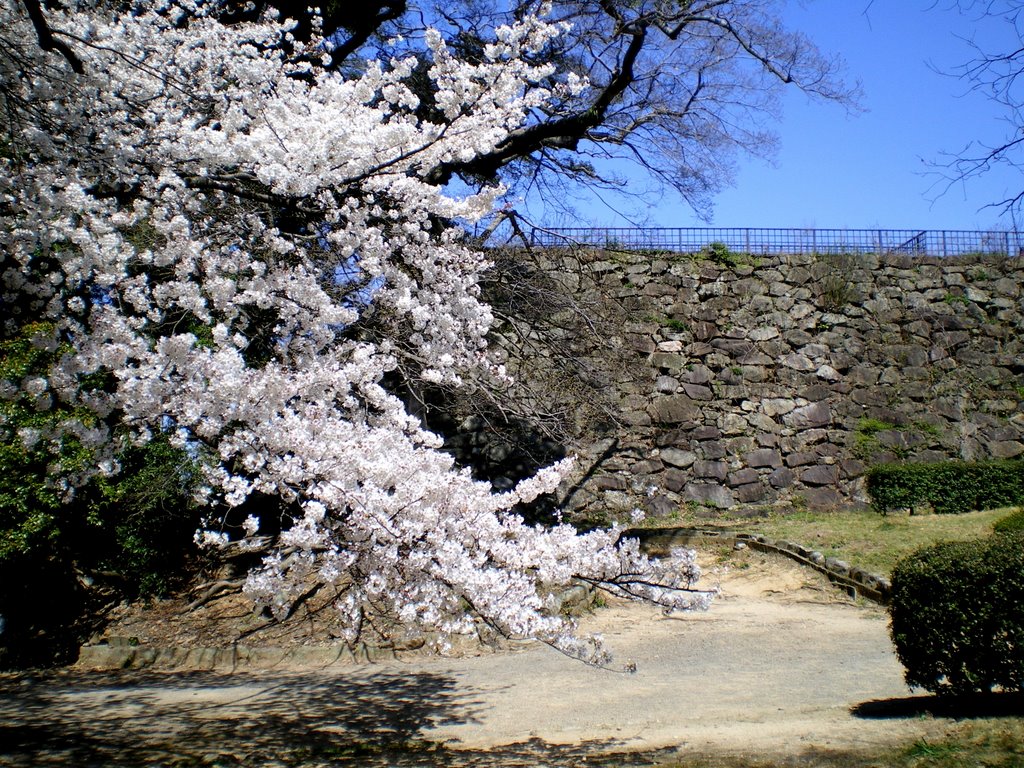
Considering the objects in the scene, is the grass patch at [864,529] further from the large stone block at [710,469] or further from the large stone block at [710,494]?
the large stone block at [710,469]

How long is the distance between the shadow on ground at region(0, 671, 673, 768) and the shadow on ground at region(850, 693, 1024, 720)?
1.47m

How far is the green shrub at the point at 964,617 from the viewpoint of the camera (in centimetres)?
Result: 439

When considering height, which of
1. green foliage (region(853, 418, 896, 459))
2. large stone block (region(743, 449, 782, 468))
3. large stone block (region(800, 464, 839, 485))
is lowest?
Answer: large stone block (region(800, 464, 839, 485))

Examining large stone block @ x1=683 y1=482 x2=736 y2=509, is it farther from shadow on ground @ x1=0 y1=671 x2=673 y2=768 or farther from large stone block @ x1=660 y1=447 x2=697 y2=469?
shadow on ground @ x1=0 y1=671 x2=673 y2=768

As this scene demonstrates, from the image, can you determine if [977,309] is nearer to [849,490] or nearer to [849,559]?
[849,490]

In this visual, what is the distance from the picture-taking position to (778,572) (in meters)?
9.77

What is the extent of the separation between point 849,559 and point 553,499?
451 centimetres

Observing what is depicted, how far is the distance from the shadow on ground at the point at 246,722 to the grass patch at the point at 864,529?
18.5ft

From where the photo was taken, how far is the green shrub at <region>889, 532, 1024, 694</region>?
4391mm

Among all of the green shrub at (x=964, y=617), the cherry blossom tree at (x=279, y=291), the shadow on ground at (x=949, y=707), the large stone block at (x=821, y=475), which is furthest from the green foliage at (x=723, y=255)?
the shadow on ground at (x=949, y=707)

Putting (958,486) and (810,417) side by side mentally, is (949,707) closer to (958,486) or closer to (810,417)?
(958,486)

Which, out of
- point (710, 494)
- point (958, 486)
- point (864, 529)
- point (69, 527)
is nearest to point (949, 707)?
point (864, 529)

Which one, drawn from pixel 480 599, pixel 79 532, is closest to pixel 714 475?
pixel 79 532

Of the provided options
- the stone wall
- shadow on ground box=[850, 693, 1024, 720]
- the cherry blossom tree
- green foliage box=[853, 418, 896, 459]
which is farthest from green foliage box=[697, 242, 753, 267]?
shadow on ground box=[850, 693, 1024, 720]
